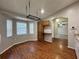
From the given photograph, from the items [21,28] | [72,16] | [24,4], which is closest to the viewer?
[24,4]

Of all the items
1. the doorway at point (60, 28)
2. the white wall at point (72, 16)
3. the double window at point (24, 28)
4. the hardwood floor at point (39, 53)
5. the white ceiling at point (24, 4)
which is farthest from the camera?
the doorway at point (60, 28)

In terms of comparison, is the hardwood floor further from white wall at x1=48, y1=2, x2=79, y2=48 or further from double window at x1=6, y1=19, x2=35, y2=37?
double window at x1=6, y1=19, x2=35, y2=37

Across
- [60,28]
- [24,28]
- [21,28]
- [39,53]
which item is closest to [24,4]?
[39,53]

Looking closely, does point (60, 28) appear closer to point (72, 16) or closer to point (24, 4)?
point (72, 16)

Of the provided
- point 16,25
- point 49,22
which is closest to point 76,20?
point 49,22

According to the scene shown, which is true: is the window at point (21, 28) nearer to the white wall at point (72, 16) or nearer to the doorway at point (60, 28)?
the white wall at point (72, 16)

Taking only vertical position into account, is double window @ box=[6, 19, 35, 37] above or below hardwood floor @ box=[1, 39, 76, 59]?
above

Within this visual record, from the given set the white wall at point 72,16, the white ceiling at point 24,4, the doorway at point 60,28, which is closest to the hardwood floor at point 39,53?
the white wall at point 72,16

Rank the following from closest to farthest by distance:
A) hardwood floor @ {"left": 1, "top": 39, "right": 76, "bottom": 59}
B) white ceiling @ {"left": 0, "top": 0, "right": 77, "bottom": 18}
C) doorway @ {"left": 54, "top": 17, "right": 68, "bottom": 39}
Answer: white ceiling @ {"left": 0, "top": 0, "right": 77, "bottom": 18}, hardwood floor @ {"left": 1, "top": 39, "right": 76, "bottom": 59}, doorway @ {"left": 54, "top": 17, "right": 68, "bottom": 39}

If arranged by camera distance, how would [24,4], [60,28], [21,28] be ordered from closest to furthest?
[24,4] → [21,28] → [60,28]

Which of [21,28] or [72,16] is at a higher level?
[72,16]

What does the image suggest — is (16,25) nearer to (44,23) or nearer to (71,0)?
(44,23)

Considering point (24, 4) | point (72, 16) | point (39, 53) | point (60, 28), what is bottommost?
point (39, 53)

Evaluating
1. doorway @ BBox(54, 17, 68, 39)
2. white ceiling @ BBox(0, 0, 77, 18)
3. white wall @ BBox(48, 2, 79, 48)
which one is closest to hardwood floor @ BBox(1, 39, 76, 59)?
white wall @ BBox(48, 2, 79, 48)
